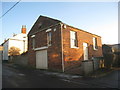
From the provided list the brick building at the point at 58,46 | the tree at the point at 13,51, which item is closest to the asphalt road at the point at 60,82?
the brick building at the point at 58,46

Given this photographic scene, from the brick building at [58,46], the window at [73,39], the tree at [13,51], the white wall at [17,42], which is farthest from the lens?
the white wall at [17,42]

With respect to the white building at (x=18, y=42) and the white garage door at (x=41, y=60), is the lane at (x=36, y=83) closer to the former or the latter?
the white garage door at (x=41, y=60)

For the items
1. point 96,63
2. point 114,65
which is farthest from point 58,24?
point 114,65

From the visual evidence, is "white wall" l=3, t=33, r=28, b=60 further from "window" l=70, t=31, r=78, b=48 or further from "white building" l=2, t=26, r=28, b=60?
"window" l=70, t=31, r=78, b=48

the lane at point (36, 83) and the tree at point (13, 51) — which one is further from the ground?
the tree at point (13, 51)

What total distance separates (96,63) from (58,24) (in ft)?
20.4

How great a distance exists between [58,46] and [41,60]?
407cm

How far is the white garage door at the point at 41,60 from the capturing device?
14722 mm

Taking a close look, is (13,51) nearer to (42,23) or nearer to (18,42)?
(18,42)

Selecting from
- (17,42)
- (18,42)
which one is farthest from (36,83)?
(18,42)

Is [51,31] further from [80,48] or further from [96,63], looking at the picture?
[96,63]

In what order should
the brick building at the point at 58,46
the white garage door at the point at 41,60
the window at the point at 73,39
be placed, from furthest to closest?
1. the white garage door at the point at 41,60
2. the window at the point at 73,39
3. the brick building at the point at 58,46

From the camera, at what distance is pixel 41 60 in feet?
50.6

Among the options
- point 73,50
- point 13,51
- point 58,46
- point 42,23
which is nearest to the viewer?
point 58,46
